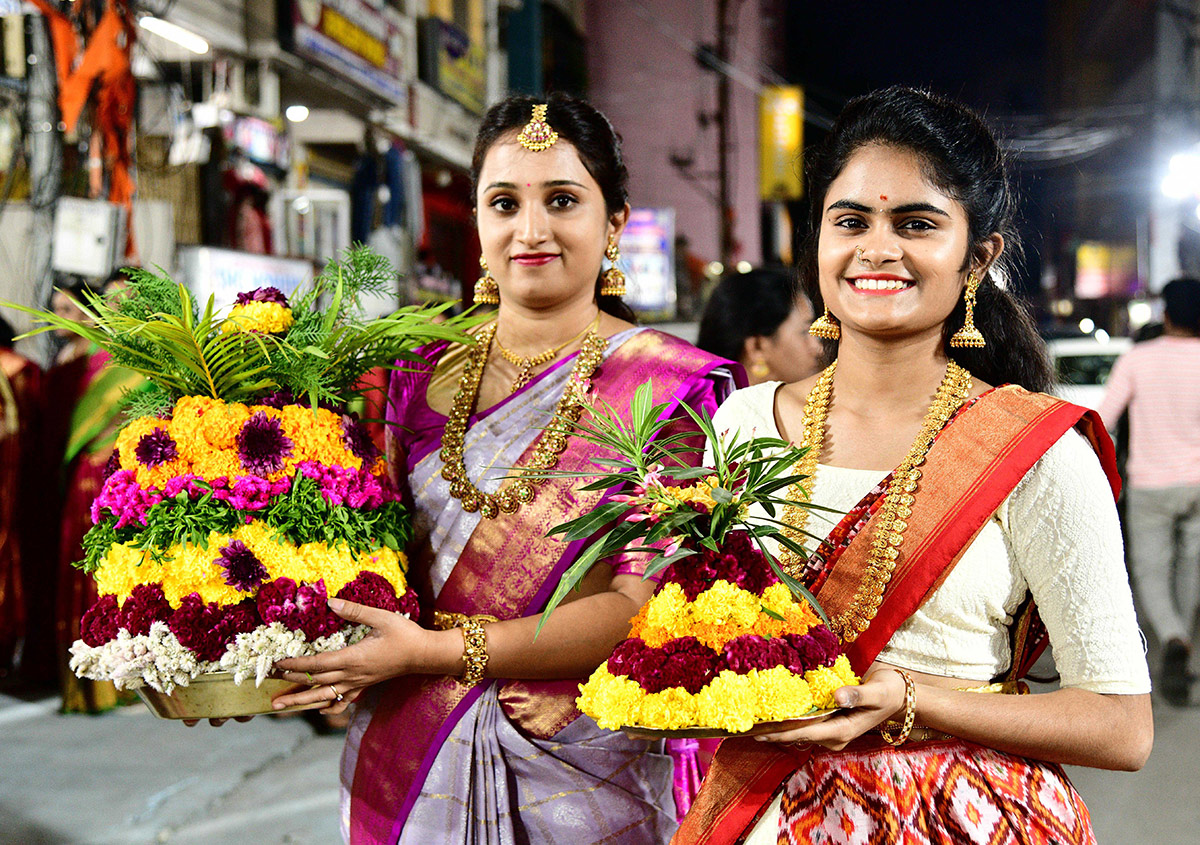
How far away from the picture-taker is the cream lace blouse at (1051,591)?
4.35ft

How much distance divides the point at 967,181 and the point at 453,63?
11332 millimetres

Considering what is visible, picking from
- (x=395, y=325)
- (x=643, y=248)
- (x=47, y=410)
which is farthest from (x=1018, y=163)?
(x=643, y=248)

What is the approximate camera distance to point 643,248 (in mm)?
A: 17047

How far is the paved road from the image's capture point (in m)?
3.74

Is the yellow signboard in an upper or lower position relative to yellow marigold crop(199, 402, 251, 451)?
upper

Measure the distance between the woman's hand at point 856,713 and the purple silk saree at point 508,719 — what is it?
0.62 m

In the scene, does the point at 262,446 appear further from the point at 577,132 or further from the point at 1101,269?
the point at 1101,269

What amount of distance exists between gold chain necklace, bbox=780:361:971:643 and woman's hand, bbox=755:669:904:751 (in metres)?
0.12

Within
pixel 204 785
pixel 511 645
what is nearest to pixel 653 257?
pixel 204 785

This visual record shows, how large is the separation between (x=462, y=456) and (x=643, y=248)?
50.4ft

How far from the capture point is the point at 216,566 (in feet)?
5.25

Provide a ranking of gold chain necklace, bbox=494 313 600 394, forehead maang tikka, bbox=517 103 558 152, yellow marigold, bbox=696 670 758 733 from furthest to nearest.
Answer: gold chain necklace, bbox=494 313 600 394, forehead maang tikka, bbox=517 103 558 152, yellow marigold, bbox=696 670 758 733

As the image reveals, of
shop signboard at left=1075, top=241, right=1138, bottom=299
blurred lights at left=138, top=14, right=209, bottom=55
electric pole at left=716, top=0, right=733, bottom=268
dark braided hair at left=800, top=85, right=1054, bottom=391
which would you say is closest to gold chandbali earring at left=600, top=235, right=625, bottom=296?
dark braided hair at left=800, top=85, right=1054, bottom=391

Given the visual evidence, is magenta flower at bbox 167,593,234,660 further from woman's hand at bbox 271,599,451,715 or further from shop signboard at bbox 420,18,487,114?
shop signboard at bbox 420,18,487,114
